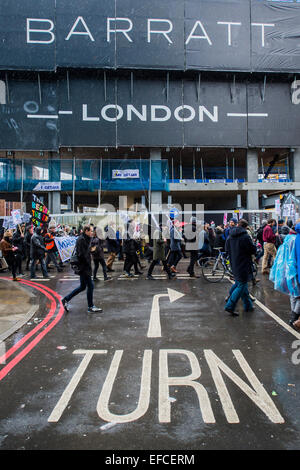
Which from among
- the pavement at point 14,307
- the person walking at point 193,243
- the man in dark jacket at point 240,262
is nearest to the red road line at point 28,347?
the pavement at point 14,307

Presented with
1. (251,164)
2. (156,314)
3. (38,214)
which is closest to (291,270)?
(156,314)

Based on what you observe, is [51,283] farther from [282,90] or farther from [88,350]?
[282,90]

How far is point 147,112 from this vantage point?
28047 mm

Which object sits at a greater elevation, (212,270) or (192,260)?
(192,260)

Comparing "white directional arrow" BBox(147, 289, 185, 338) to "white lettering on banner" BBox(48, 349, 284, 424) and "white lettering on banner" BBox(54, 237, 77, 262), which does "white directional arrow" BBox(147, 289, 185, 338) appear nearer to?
"white lettering on banner" BBox(48, 349, 284, 424)

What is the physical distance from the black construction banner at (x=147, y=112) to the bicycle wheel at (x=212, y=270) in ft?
60.0

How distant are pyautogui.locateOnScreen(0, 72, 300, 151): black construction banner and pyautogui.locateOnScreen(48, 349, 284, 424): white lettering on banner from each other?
981 inches

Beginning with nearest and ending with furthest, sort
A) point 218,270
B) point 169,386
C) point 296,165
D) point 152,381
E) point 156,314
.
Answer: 1. point 169,386
2. point 152,381
3. point 156,314
4. point 218,270
5. point 296,165

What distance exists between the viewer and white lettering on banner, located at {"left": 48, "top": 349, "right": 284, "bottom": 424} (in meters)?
3.47

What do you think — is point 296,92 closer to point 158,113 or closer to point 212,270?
point 158,113

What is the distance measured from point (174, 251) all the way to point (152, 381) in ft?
27.6

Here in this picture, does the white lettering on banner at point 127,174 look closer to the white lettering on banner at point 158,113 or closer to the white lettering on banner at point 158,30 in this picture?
the white lettering on banner at point 158,113

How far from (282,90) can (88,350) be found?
30278 mm
